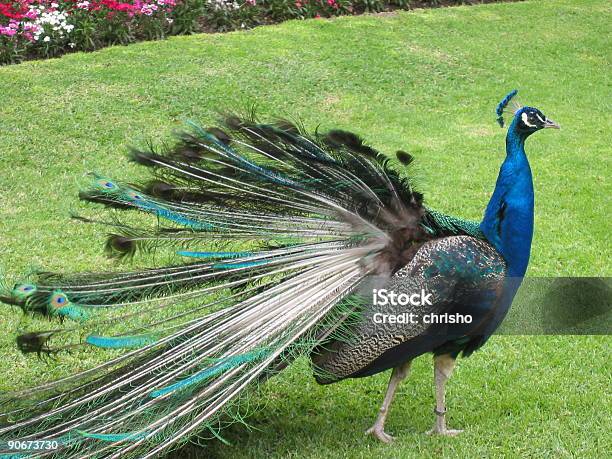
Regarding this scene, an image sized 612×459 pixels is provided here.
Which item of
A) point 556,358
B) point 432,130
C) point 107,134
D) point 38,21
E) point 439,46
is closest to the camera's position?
point 556,358

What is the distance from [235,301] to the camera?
3.55 meters

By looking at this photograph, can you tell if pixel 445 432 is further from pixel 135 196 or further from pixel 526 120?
pixel 135 196

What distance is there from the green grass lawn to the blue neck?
0.39 metres

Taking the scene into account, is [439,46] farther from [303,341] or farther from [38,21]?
[303,341]

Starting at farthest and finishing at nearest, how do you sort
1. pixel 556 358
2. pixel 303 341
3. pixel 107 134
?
1. pixel 107 134
2. pixel 556 358
3. pixel 303 341

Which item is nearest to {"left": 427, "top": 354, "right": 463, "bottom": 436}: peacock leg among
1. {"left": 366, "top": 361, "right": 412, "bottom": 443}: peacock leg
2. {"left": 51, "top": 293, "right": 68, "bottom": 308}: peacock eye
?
{"left": 366, "top": 361, "right": 412, "bottom": 443}: peacock leg

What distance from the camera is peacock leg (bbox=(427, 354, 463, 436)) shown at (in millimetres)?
3828

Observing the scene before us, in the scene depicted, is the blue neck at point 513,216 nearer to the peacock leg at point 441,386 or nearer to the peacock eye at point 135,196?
the peacock leg at point 441,386

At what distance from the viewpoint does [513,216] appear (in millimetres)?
3639

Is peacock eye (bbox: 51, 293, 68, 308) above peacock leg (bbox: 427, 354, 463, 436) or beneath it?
above

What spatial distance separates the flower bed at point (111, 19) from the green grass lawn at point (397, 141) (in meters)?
0.29

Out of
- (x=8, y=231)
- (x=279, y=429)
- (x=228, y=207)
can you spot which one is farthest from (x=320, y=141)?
(x=8, y=231)

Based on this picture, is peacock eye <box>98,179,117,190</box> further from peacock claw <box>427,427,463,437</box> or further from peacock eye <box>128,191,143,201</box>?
peacock claw <box>427,427,463,437</box>

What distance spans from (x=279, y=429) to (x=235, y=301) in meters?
0.77
